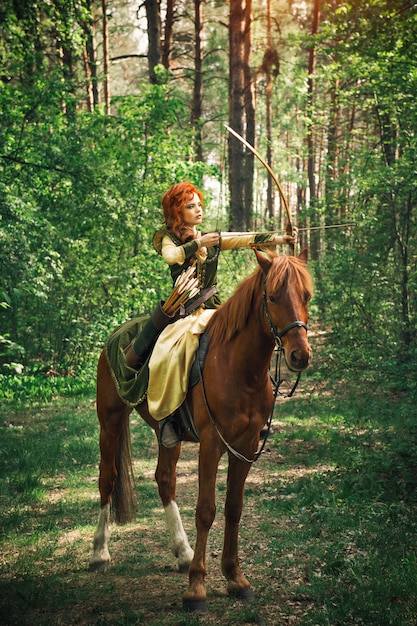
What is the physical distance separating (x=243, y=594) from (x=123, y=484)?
1555 mm

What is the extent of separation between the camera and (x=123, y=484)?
5.18 m

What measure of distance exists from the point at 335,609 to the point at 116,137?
9.50 m

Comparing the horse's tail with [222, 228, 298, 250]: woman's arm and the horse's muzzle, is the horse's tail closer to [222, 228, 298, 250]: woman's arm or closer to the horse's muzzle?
[222, 228, 298, 250]: woman's arm

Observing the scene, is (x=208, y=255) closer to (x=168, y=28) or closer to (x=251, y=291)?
(x=251, y=291)

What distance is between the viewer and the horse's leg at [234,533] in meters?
4.07

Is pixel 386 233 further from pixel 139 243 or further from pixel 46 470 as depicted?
pixel 46 470

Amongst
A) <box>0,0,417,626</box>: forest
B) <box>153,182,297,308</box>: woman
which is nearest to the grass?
<box>0,0,417,626</box>: forest

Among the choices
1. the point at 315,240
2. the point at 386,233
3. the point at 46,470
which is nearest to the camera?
the point at 46,470

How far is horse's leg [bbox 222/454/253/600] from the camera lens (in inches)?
160

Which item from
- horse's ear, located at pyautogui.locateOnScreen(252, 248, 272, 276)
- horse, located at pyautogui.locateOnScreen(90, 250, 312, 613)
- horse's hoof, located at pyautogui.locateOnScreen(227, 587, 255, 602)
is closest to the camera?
horse, located at pyautogui.locateOnScreen(90, 250, 312, 613)

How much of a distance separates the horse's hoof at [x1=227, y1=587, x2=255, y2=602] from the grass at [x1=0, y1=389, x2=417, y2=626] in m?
0.06

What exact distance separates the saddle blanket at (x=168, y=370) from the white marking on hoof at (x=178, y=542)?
0.93 metres

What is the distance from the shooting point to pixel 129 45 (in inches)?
1143

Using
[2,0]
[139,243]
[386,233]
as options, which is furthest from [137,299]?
[2,0]
